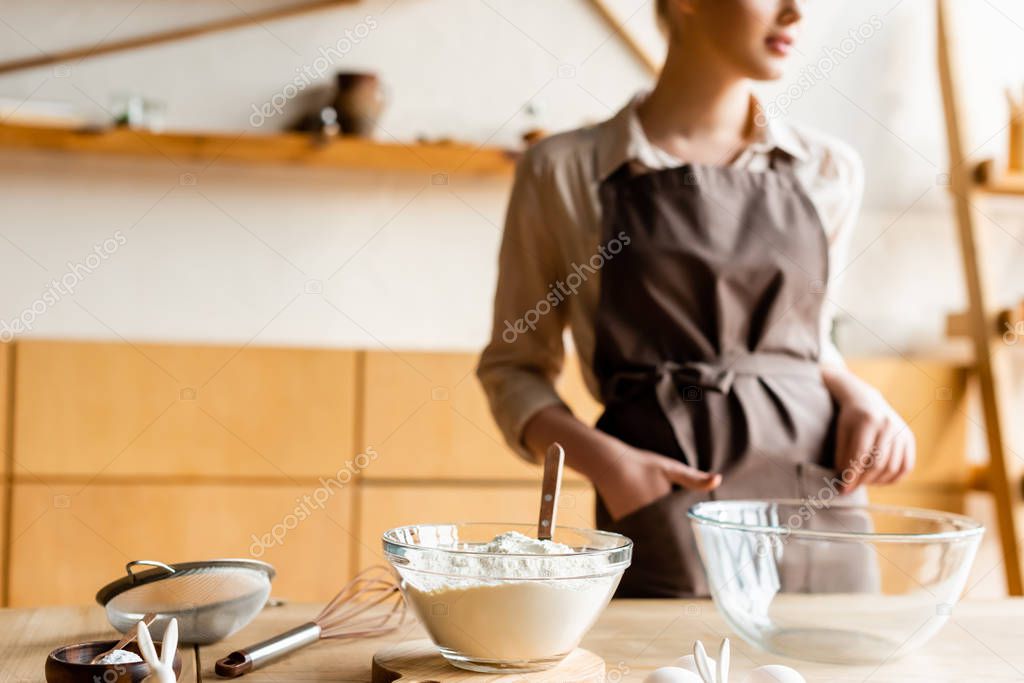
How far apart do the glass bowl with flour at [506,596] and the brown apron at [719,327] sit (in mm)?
473

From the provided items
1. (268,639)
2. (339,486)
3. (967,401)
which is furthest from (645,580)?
(967,401)

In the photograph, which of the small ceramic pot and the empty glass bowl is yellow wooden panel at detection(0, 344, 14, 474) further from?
the empty glass bowl

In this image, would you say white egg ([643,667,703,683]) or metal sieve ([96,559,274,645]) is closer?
white egg ([643,667,703,683])

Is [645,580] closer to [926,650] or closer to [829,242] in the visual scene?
[926,650]

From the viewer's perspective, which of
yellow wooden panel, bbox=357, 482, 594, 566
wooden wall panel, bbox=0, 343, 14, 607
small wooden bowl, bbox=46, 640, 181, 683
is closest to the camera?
small wooden bowl, bbox=46, 640, 181, 683

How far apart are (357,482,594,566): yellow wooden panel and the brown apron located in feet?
3.43

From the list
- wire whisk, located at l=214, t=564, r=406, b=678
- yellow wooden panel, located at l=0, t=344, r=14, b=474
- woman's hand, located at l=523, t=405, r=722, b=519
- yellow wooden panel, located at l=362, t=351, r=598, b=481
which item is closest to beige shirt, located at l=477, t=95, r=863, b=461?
woman's hand, located at l=523, t=405, r=722, b=519

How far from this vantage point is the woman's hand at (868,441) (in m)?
1.15

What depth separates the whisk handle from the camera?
72 cm

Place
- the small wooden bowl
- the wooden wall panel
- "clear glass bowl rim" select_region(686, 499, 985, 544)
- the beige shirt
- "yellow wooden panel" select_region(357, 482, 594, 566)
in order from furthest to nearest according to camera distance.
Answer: "yellow wooden panel" select_region(357, 482, 594, 566), the wooden wall panel, the beige shirt, "clear glass bowl rim" select_region(686, 499, 985, 544), the small wooden bowl

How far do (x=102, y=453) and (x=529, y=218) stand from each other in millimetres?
1350

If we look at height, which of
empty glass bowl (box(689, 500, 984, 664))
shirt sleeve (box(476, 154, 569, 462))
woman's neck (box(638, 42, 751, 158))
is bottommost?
empty glass bowl (box(689, 500, 984, 664))

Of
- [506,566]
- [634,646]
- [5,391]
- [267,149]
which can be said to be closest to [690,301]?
[634,646]

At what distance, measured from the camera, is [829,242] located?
4.44 feet
